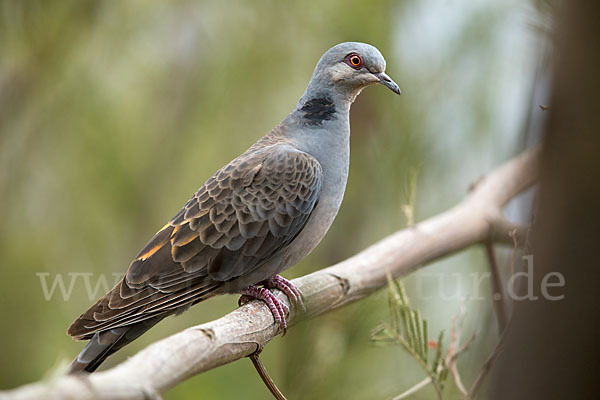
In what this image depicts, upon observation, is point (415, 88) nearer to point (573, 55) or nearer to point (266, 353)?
point (266, 353)

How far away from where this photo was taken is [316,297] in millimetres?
2420

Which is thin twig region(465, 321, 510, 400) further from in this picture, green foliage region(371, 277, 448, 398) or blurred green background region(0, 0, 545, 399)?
blurred green background region(0, 0, 545, 399)

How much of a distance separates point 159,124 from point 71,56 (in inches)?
31.4

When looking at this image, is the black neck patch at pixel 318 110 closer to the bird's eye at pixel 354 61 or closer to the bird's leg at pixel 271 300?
the bird's eye at pixel 354 61

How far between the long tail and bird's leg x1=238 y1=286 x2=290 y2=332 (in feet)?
1.16

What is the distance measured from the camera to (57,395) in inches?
43.7

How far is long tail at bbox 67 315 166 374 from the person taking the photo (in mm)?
2244

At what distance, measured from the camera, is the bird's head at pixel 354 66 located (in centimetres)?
273

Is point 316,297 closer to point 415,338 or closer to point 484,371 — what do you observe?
point 415,338

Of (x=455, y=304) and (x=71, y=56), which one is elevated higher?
(x=71, y=56)

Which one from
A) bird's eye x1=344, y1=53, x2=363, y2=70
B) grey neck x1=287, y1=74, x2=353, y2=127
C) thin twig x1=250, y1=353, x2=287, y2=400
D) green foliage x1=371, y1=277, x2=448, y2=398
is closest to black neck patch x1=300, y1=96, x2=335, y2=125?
grey neck x1=287, y1=74, x2=353, y2=127

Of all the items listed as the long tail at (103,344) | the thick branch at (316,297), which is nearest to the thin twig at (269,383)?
the thick branch at (316,297)

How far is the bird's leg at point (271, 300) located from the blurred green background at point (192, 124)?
756 millimetres

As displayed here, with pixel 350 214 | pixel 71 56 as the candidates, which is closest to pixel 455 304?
pixel 350 214
